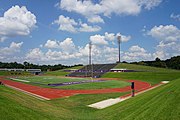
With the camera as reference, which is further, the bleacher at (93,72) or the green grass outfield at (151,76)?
the bleacher at (93,72)

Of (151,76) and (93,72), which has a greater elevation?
(93,72)

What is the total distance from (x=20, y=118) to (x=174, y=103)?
672 cm

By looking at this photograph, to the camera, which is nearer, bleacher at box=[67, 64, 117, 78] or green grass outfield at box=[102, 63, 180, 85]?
green grass outfield at box=[102, 63, 180, 85]

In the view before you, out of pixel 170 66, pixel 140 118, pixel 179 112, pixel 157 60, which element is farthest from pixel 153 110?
pixel 157 60

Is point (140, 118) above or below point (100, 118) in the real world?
above

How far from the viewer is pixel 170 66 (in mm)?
109000

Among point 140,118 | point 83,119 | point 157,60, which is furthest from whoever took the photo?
point 157,60

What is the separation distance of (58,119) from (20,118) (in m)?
2.75

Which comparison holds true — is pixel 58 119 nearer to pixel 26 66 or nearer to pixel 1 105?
pixel 1 105

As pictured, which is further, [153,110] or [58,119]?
[58,119]

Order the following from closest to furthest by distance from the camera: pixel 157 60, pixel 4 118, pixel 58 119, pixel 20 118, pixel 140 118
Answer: pixel 4 118, pixel 20 118, pixel 140 118, pixel 58 119, pixel 157 60

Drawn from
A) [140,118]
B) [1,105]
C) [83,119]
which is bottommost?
[83,119]

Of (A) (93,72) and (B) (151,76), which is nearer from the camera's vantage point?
(B) (151,76)

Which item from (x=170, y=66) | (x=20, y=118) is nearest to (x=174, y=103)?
(x=20, y=118)
